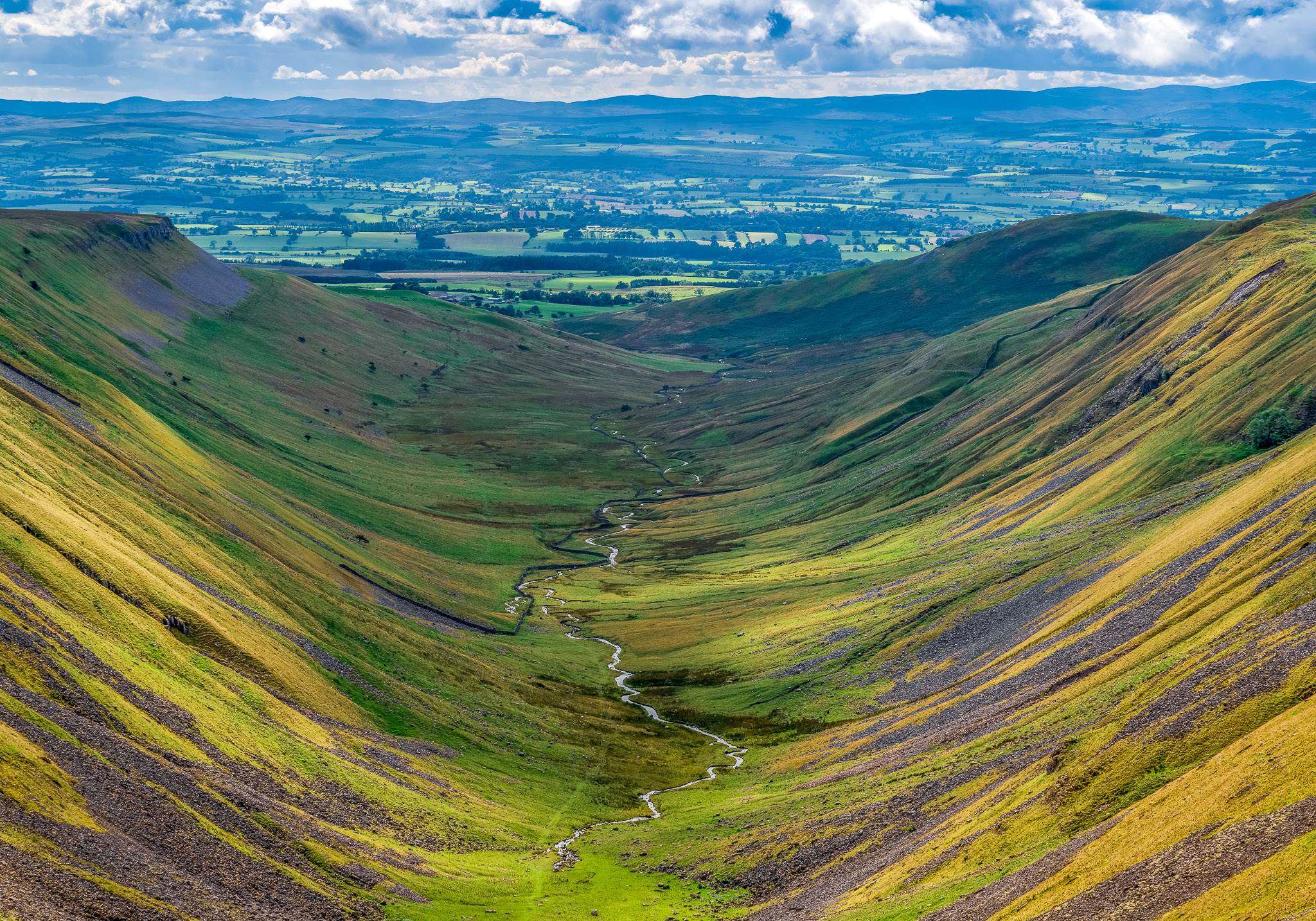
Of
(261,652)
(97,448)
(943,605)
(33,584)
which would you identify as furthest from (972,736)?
(97,448)

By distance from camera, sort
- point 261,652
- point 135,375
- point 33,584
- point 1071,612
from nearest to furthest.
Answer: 1. point 33,584
2. point 261,652
3. point 1071,612
4. point 135,375

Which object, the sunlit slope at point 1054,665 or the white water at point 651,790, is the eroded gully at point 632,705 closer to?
the white water at point 651,790

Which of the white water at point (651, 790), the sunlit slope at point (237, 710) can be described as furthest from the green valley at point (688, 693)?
the white water at point (651, 790)

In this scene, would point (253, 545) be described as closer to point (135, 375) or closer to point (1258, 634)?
point (135, 375)

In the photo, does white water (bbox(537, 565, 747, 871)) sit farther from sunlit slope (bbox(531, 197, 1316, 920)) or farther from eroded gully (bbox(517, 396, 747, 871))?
sunlit slope (bbox(531, 197, 1316, 920))

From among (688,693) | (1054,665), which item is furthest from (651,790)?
(1054,665)

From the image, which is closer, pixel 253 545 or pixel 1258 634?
pixel 1258 634

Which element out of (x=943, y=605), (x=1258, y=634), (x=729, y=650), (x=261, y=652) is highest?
(x=1258, y=634)

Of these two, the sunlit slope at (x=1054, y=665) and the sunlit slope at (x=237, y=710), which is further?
the sunlit slope at (x=237, y=710)
